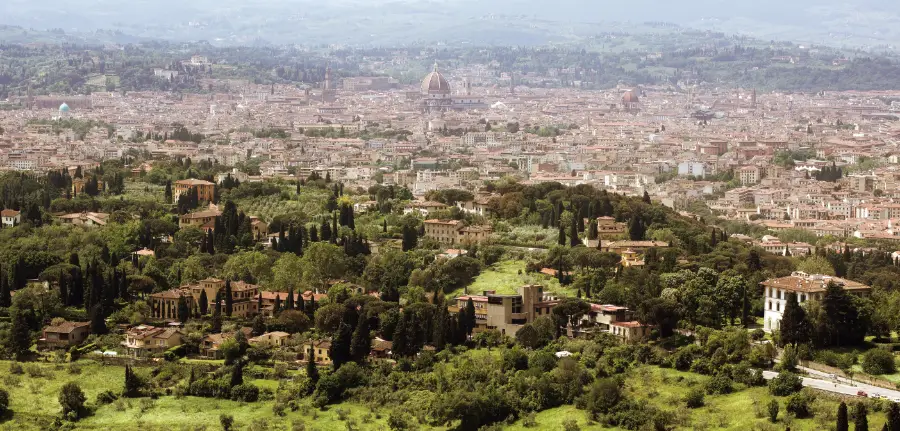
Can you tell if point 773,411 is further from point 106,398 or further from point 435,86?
point 435,86

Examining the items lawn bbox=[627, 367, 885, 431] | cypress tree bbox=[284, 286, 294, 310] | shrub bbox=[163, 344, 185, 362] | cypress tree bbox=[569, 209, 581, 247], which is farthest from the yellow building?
lawn bbox=[627, 367, 885, 431]

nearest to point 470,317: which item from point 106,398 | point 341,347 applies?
point 341,347

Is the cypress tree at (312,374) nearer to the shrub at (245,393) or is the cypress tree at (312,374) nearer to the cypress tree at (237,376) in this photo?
the shrub at (245,393)

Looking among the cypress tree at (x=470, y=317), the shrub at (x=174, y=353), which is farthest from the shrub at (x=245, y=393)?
the cypress tree at (x=470, y=317)

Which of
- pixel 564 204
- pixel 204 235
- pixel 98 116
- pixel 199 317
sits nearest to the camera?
pixel 199 317

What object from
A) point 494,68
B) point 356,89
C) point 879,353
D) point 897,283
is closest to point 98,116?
point 356,89

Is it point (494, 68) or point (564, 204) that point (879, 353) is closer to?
point (564, 204)

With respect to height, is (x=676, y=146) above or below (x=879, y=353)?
below
